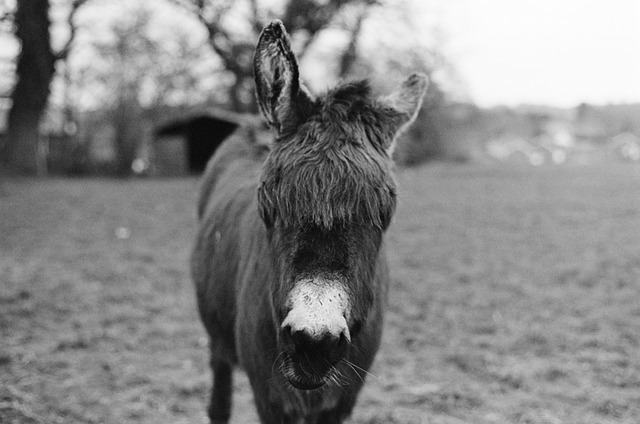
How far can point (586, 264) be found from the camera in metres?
8.64

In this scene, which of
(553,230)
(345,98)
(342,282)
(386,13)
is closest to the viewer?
(342,282)

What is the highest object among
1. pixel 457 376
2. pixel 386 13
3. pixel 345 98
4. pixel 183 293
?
pixel 386 13

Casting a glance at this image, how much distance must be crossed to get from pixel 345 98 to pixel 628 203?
601 inches

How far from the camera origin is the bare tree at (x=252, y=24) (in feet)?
74.2

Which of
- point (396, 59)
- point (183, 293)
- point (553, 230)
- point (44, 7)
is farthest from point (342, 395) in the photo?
point (396, 59)

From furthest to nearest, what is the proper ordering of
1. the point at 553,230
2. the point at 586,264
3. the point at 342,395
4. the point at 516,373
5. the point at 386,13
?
the point at 386,13 → the point at 553,230 → the point at 586,264 → the point at 516,373 → the point at 342,395

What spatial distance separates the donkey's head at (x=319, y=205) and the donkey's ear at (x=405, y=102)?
0.09m

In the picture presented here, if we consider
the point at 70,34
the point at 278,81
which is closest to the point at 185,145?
the point at 70,34

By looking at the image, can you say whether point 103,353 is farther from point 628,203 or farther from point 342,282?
point 628,203

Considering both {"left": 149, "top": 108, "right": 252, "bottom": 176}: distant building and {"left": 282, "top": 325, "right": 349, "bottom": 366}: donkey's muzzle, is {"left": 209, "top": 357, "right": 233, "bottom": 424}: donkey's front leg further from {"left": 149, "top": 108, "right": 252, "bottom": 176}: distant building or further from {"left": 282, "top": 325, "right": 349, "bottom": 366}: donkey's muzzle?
{"left": 149, "top": 108, "right": 252, "bottom": 176}: distant building

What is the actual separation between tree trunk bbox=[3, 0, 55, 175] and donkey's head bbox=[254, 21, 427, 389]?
20432mm

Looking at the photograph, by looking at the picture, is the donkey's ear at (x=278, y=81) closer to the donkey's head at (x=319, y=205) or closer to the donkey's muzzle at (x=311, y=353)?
the donkey's head at (x=319, y=205)

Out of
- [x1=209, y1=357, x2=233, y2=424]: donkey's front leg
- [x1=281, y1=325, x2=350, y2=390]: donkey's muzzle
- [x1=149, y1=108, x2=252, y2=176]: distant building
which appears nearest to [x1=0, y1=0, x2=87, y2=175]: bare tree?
[x1=149, y1=108, x2=252, y2=176]: distant building

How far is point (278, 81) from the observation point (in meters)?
2.56
